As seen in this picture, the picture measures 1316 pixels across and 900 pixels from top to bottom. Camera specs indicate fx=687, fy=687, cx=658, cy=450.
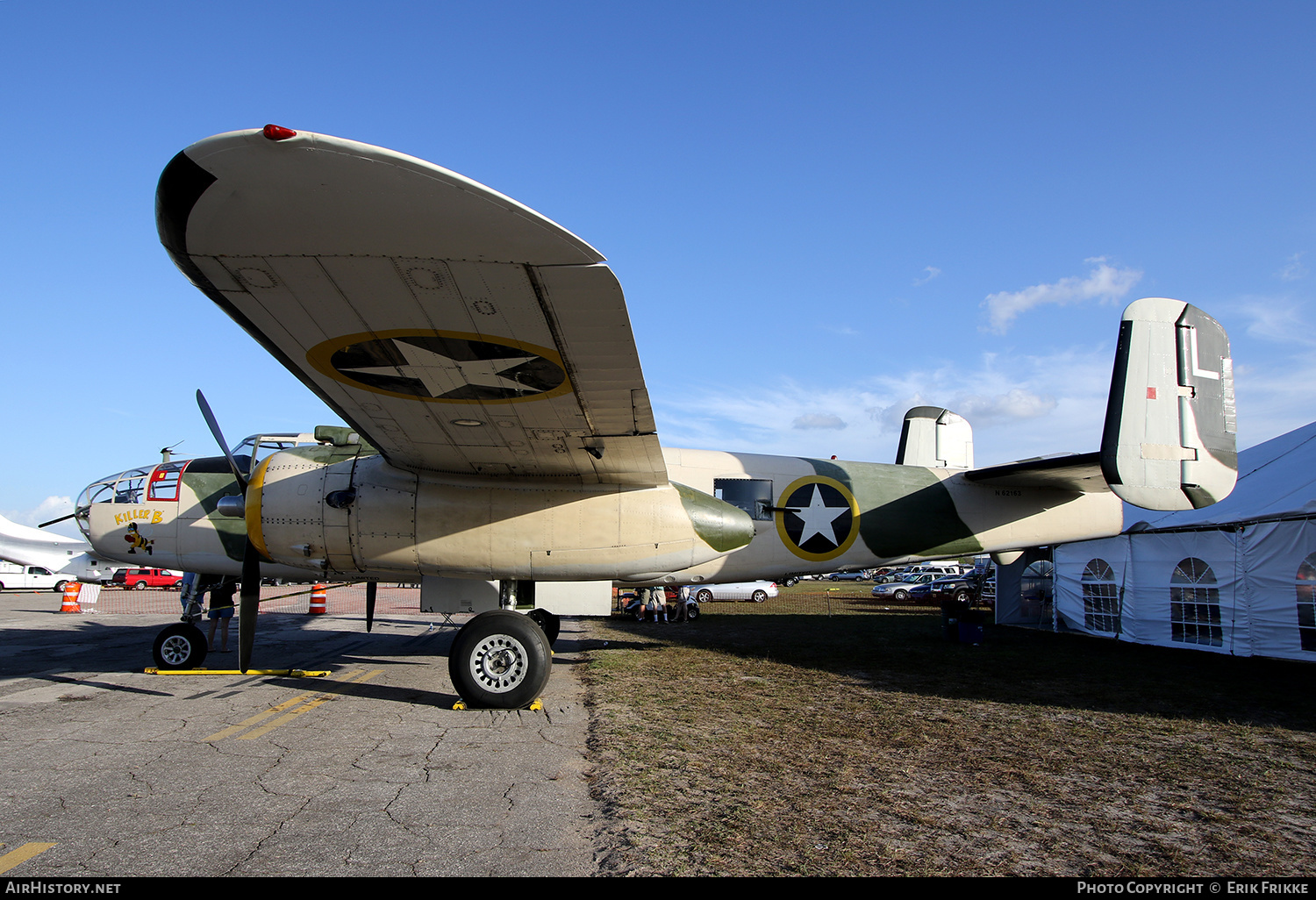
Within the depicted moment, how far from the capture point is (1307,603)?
9.98m

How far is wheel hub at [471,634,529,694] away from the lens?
276 inches

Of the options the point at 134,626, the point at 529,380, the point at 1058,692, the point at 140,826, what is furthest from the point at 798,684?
the point at 134,626

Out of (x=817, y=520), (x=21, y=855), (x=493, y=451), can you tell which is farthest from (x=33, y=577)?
(x=21, y=855)

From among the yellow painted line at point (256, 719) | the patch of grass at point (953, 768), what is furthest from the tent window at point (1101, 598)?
the yellow painted line at point (256, 719)

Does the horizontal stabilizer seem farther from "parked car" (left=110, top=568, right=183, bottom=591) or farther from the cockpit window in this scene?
"parked car" (left=110, top=568, right=183, bottom=591)

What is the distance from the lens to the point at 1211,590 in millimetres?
11812

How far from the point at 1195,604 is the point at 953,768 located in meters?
10.2

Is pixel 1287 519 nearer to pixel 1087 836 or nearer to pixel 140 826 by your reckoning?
pixel 1087 836

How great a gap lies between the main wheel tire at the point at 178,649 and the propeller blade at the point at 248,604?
1.94 metres

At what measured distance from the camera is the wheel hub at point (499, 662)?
700cm

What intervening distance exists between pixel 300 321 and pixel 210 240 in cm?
98

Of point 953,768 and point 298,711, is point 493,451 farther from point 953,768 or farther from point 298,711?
point 953,768

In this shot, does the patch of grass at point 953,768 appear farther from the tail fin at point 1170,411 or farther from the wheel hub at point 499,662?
the tail fin at point 1170,411

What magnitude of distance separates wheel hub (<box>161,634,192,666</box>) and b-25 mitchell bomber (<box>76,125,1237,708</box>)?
1.08 m
